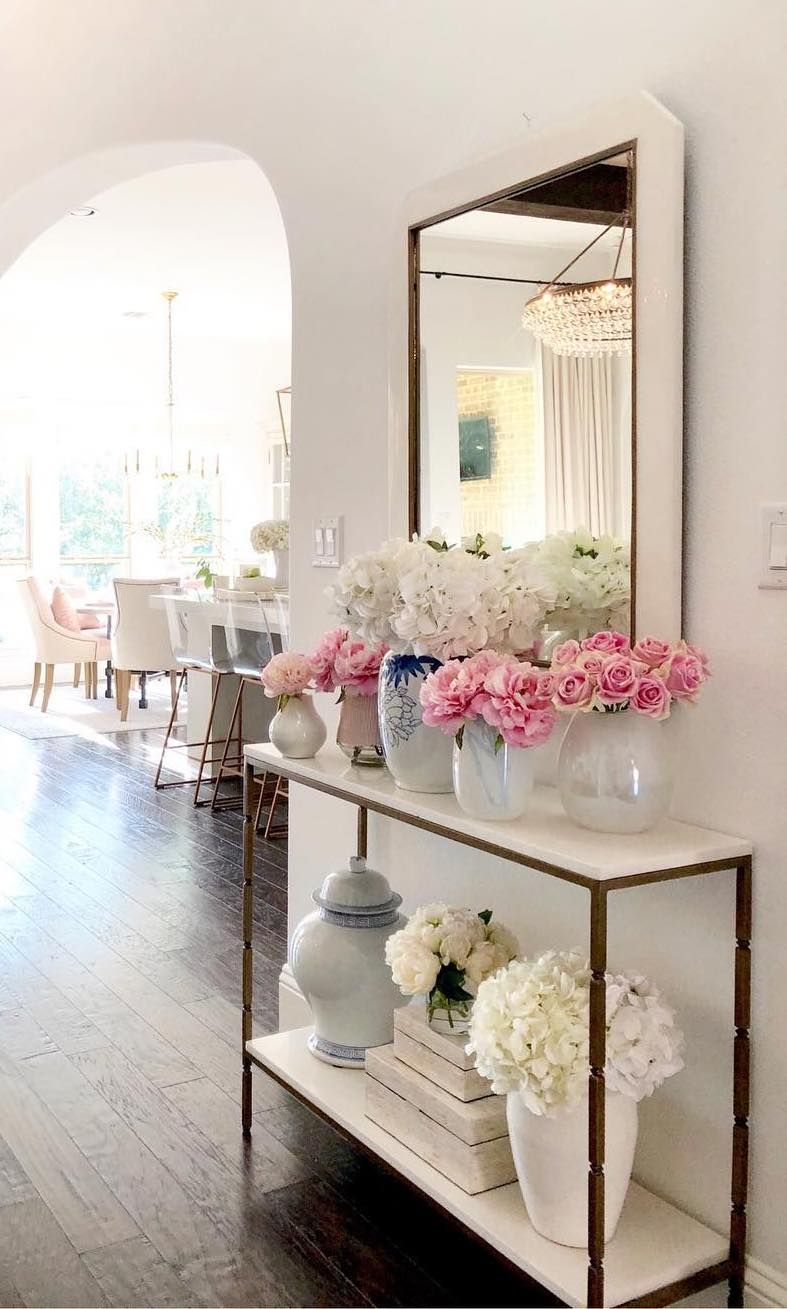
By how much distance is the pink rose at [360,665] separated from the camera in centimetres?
228

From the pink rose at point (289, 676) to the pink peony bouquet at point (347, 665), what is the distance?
0.02m

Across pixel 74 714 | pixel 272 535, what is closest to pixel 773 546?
pixel 272 535

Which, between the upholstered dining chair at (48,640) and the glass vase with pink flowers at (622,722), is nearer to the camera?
the glass vase with pink flowers at (622,722)

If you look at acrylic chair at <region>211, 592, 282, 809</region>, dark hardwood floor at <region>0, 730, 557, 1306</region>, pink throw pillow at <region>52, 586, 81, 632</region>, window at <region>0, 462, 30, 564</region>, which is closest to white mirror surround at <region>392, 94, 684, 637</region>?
dark hardwood floor at <region>0, 730, 557, 1306</region>

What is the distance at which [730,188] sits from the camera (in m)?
1.74

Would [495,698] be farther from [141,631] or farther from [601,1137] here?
[141,631]

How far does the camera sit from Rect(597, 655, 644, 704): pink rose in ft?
5.50

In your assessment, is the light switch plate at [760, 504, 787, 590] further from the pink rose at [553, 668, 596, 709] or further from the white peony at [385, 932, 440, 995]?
the white peony at [385, 932, 440, 995]

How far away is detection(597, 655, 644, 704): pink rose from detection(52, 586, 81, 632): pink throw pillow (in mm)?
7930

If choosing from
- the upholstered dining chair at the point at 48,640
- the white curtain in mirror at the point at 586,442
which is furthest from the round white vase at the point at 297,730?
the upholstered dining chair at the point at 48,640

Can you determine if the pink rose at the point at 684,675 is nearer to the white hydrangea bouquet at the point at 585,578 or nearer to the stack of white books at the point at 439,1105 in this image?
the white hydrangea bouquet at the point at 585,578

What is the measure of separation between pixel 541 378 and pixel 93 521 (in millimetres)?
9014

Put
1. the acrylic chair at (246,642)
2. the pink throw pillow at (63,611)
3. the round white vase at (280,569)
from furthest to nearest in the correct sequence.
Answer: the pink throw pillow at (63,611), the round white vase at (280,569), the acrylic chair at (246,642)

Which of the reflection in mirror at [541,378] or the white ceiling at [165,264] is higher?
the white ceiling at [165,264]
